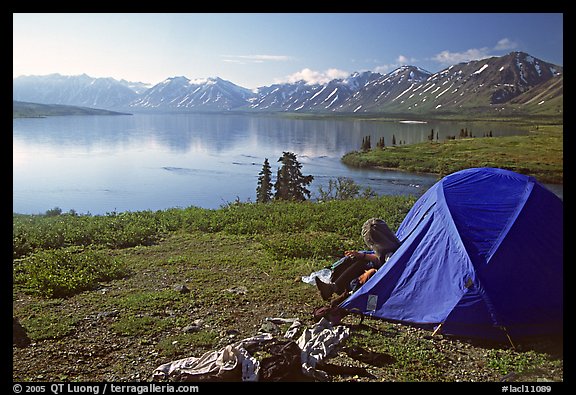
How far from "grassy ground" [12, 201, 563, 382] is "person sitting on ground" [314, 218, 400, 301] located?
39 centimetres

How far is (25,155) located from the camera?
69.3 m

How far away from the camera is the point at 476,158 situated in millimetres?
61250

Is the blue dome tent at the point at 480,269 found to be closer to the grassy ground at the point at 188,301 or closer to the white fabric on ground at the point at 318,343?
the grassy ground at the point at 188,301

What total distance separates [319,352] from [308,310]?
1.63 m

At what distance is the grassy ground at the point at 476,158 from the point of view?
163 feet

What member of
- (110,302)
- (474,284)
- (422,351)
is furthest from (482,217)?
(110,302)

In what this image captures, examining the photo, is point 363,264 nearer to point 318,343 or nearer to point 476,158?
point 318,343

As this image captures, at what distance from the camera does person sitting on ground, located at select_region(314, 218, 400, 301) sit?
7.55m

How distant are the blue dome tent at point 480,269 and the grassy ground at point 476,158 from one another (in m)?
40.5

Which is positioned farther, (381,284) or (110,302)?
(110,302)

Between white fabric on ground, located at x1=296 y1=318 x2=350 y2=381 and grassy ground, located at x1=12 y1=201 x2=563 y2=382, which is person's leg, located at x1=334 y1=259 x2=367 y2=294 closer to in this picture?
grassy ground, located at x1=12 y1=201 x2=563 y2=382

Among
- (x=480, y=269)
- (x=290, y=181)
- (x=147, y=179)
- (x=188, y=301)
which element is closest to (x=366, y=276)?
(x=480, y=269)
